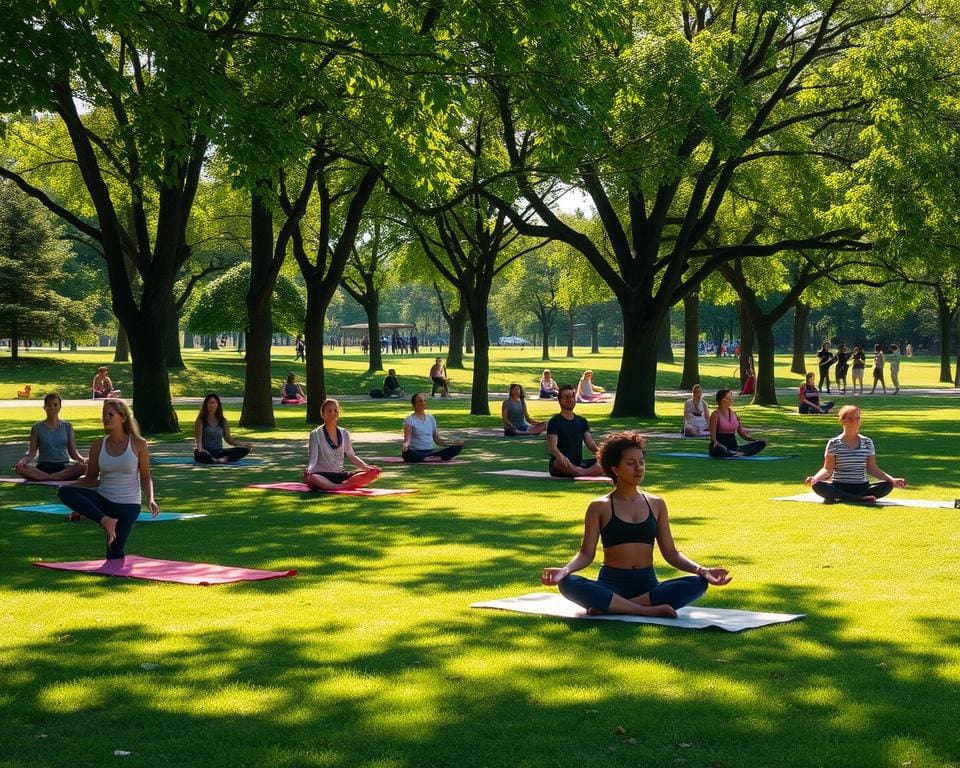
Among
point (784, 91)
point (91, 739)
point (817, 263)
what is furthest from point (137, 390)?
point (91, 739)

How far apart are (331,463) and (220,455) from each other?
15.3 ft

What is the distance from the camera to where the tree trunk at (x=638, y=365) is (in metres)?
34.9

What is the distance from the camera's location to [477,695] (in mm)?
6836

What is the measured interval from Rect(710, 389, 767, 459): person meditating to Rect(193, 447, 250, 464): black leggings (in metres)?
8.16

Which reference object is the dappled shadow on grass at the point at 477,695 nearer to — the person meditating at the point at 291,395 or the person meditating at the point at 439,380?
the person meditating at the point at 291,395

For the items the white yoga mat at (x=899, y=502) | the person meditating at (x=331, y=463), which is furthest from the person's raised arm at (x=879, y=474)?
the person meditating at (x=331, y=463)

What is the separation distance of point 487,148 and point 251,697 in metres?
31.9

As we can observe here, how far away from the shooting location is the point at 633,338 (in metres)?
35.0

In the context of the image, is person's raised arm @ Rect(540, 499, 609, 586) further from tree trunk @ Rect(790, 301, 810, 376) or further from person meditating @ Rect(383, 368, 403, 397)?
tree trunk @ Rect(790, 301, 810, 376)

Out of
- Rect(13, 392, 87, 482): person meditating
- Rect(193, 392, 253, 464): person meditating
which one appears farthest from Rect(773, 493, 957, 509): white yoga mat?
Rect(13, 392, 87, 482): person meditating

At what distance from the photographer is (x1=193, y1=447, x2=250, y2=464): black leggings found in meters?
22.0

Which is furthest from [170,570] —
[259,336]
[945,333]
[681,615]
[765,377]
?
[945,333]

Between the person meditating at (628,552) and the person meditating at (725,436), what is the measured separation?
576 inches

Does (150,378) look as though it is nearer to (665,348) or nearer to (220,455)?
(220,455)
